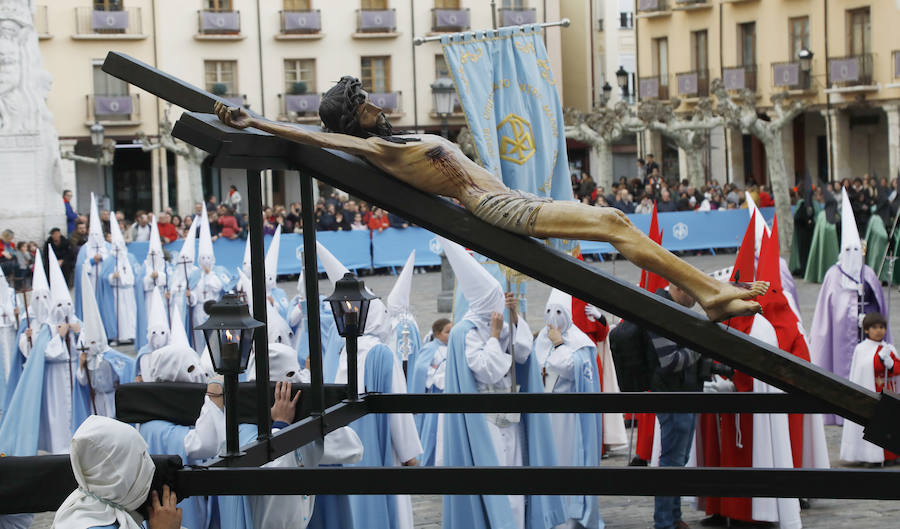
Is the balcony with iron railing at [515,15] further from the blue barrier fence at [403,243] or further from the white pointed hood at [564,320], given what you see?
the white pointed hood at [564,320]

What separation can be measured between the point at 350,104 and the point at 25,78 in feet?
70.1

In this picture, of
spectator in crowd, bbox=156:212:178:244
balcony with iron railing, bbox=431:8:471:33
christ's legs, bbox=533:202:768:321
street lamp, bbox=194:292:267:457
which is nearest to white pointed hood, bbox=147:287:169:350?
street lamp, bbox=194:292:267:457

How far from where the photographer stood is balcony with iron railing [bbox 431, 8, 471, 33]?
41.8m

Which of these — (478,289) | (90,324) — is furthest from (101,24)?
(478,289)

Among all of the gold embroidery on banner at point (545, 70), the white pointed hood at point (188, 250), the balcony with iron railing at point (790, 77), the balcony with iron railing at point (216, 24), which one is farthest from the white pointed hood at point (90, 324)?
the balcony with iron railing at point (216, 24)

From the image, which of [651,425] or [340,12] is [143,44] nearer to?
[340,12]

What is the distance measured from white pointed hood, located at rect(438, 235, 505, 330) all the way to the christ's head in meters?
4.06

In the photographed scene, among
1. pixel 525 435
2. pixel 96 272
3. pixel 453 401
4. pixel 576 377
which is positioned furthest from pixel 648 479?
pixel 96 272

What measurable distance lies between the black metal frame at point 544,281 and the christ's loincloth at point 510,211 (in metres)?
0.03

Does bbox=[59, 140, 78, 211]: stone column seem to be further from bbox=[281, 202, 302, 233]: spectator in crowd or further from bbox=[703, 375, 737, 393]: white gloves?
bbox=[703, 375, 737, 393]: white gloves

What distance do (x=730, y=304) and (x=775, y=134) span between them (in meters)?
24.8

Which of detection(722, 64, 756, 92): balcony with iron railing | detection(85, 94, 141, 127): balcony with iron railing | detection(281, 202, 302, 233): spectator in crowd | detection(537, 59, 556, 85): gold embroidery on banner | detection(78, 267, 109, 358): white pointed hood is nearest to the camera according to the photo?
detection(537, 59, 556, 85): gold embroidery on banner

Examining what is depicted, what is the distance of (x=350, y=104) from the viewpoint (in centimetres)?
399

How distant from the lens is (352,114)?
3.99 metres
